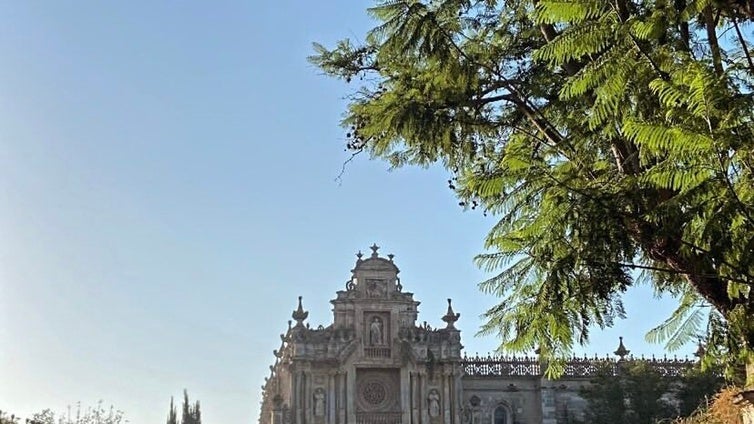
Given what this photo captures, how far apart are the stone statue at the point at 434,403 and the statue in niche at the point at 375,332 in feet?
10.0

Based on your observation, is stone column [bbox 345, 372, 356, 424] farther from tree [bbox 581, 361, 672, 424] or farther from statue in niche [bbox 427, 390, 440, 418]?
tree [bbox 581, 361, 672, 424]

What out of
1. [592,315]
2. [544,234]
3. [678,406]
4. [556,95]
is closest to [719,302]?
[592,315]

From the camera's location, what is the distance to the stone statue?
39.6 metres

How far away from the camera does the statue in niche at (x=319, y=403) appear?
128 ft

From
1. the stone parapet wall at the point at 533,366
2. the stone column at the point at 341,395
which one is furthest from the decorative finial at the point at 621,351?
the stone column at the point at 341,395

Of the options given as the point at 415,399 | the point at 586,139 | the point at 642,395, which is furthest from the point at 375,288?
the point at 586,139

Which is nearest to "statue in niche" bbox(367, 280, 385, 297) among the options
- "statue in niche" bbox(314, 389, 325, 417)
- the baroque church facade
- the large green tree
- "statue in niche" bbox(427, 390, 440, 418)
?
the baroque church facade

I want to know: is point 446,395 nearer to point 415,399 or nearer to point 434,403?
point 434,403

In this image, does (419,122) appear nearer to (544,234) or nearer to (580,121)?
(580,121)

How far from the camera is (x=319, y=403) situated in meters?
39.1

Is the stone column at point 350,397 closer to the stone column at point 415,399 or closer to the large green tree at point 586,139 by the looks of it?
the stone column at point 415,399

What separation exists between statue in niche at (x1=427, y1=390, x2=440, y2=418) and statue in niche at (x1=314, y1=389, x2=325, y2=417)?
4.42 meters

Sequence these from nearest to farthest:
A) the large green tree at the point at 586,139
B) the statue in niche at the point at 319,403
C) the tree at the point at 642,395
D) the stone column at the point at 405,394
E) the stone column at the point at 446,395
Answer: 1. the large green tree at the point at 586,139
2. the tree at the point at 642,395
3. the statue in niche at the point at 319,403
4. the stone column at the point at 405,394
5. the stone column at the point at 446,395

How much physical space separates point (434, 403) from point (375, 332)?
3.83 meters
